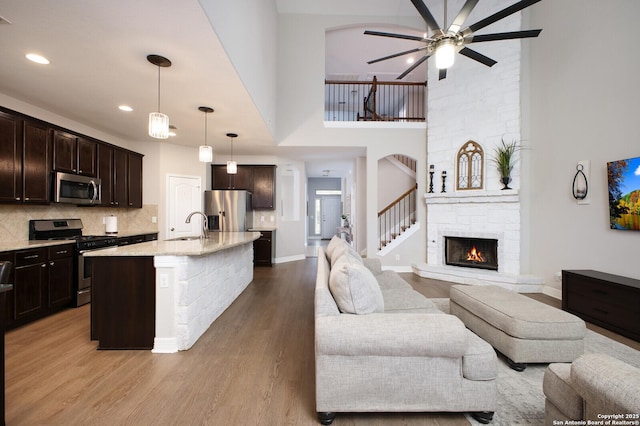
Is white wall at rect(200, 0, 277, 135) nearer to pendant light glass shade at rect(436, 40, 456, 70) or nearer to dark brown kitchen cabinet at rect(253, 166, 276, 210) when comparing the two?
dark brown kitchen cabinet at rect(253, 166, 276, 210)

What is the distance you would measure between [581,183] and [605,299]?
5.16 feet

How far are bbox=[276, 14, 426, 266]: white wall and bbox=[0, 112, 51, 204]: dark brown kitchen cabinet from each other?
3604 millimetres

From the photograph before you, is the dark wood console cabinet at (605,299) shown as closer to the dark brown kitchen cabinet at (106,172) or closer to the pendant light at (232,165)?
the pendant light at (232,165)

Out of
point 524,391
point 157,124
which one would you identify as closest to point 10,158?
point 157,124

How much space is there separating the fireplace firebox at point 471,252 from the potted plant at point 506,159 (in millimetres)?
1115

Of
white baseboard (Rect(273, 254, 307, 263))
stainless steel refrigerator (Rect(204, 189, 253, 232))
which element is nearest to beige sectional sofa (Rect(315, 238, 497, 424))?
stainless steel refrigerator (Rect(204, 189, 253, 232))

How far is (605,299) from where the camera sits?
113 inches

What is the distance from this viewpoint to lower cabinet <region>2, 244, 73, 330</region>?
2799 millimetres

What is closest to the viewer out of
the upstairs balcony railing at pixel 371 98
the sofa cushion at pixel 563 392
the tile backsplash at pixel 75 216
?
the sofa cushion at pixel 563 392

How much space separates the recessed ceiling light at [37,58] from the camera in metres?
2.42

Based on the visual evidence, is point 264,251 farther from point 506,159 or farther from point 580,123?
point 580,123

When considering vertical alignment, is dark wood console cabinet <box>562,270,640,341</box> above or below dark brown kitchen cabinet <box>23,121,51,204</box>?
below

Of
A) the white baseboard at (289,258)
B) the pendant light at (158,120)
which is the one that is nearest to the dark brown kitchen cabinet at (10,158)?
the pendant light at (158,120)

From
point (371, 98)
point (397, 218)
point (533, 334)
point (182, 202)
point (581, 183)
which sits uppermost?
point (371, 98)
